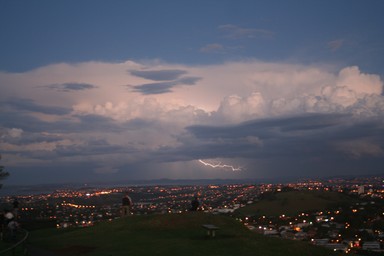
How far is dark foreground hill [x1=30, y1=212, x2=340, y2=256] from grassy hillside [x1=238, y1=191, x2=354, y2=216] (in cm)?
3543

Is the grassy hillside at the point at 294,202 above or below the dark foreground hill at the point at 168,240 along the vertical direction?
below

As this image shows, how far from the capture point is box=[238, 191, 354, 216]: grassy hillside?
6512cm

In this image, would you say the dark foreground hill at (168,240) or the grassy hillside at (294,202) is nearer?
the dark foreground hill at (168,240)

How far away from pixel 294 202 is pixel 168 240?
54618 millimetres

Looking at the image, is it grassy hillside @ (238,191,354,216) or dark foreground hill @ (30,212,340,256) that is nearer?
dark foreground hill @ (30,212,340,256)

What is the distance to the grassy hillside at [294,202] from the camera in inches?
2564

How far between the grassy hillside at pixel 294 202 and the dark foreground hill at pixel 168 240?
116 feet

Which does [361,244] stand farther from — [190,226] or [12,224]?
[12,224]

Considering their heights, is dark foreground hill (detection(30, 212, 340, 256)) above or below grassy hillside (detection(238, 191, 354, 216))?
above

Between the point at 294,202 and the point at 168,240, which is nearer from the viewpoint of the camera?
the point at 168,240

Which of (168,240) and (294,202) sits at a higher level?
(168,240)

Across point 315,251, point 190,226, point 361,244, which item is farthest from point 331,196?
point 315,251

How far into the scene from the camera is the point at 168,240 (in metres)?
21.7

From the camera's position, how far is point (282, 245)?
19.5m
